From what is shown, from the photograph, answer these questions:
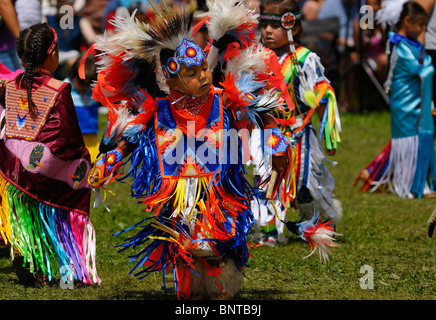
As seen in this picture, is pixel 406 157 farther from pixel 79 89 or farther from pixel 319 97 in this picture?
pixel 79 89

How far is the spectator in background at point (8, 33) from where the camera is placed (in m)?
5.67

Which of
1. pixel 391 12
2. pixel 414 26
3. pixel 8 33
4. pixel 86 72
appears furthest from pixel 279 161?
pixel 391 12

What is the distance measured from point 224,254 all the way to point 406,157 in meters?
3.88

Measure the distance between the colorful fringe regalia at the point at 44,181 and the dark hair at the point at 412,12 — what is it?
13.7 ft

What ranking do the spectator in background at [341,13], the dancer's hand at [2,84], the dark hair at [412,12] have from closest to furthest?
the dancer's hand at [2,84] < the dark hair at [412,12] < the spectator in background at [341,13]

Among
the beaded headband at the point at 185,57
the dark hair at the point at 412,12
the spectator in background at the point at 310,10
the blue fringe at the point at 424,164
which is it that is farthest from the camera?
the spectator in background at the point at 310,10

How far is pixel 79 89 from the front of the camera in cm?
642

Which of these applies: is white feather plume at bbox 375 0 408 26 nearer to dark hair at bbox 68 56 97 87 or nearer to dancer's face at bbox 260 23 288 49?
dancer's face at bbox 260 23 288 49

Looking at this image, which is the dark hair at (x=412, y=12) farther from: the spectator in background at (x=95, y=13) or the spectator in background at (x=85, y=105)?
the spectator in background at (x=95, y=13)

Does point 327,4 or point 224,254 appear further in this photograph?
point 327,4

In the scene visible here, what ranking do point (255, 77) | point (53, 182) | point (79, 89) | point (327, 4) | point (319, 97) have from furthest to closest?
point (327, 4), point (79, 89), point (319, 97), point (53, 182), point (255, 77)

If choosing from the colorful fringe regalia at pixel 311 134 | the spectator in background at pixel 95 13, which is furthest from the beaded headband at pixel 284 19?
the spectator in background at pixel 95 13
